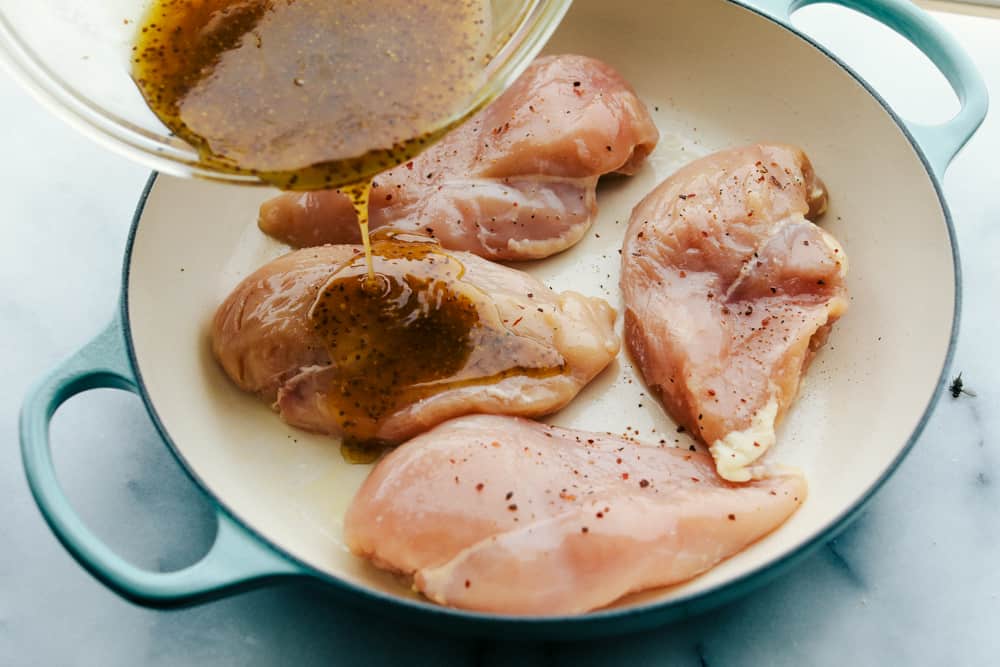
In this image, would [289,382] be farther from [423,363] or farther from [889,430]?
[889,430]

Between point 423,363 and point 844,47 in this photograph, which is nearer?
point 423,363

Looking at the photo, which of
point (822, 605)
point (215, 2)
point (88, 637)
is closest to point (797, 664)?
point (822, 605)

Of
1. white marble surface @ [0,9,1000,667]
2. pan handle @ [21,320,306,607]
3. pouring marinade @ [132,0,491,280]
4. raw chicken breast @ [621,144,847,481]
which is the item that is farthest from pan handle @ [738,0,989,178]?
pan handle @ [21,320,306,607]

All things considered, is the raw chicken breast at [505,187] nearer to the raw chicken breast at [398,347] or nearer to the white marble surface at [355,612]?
the raw chicken breast at [398,347]

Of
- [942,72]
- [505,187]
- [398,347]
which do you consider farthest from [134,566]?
[942,72]

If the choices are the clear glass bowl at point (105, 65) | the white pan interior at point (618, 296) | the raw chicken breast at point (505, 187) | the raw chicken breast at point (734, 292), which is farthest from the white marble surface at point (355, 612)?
the clear glass bowl at point (105, 65)

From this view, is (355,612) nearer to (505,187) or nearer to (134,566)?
(134,566)

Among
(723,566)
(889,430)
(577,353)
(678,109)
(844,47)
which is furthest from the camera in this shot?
(844,47)
